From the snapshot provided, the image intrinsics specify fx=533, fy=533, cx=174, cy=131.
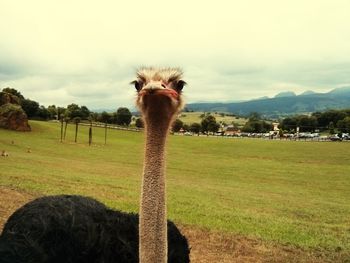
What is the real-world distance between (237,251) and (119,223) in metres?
3.55

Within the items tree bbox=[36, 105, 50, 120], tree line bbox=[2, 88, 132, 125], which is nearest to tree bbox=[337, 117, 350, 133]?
tree line bbox=[2, 88, 132, 125]

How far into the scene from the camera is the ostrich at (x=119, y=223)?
3.18 metres

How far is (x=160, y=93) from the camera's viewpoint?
10.3 feet

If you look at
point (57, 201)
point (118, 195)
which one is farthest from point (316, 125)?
point (57, 201)

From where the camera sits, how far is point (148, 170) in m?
3.33

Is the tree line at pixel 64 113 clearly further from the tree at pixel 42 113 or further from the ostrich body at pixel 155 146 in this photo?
the ostrich body at pixel 155 146

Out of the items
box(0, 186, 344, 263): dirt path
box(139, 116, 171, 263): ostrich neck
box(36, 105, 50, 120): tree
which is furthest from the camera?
box(36, 105, 50, 120): tree

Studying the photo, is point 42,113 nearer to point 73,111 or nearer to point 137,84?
point 73,111

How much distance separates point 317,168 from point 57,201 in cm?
2823

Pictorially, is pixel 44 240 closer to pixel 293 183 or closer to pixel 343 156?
pixel 293 183

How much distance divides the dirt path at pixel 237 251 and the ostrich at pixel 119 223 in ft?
8.69

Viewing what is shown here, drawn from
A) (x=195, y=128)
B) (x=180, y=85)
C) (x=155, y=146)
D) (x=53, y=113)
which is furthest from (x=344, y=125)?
(x=155, y=146)

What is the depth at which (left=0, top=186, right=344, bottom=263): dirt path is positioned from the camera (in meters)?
7.17

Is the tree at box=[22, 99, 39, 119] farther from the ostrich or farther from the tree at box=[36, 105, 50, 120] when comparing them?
the ostrich
